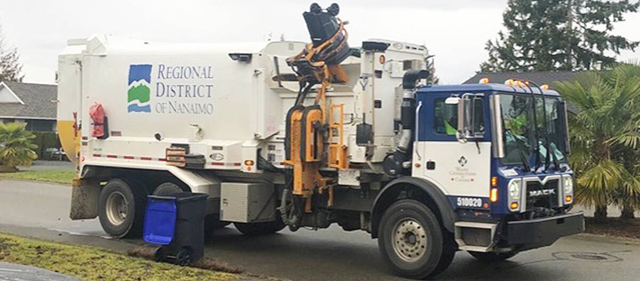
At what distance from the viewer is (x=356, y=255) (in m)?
12.0

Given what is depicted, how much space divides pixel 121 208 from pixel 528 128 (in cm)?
696

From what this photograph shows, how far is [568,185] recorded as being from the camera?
10367 millimetres

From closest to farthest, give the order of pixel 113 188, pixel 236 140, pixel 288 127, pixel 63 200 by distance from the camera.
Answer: pixel 288 127 → pixel 236 140 → pixel 113 188 → pixel 63 200

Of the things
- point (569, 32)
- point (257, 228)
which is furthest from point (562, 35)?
point (257, 228)

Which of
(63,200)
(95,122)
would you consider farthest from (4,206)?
(95,122)

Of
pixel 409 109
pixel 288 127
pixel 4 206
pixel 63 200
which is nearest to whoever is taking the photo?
pixel 409 109

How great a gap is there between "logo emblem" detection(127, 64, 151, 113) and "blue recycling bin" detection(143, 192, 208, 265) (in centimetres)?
275

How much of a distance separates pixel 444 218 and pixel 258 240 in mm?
4707

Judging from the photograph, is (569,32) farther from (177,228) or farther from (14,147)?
(177,228)

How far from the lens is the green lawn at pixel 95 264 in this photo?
360 inches

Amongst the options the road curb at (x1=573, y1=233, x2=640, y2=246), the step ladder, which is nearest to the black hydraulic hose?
the step ladder

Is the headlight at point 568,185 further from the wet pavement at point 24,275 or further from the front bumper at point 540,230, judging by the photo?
the wet pavement at point 24,275

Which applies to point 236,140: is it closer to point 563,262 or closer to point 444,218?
point 444,218

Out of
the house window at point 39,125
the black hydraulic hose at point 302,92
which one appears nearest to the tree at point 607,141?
the black hydraulic hose at point 302,92
